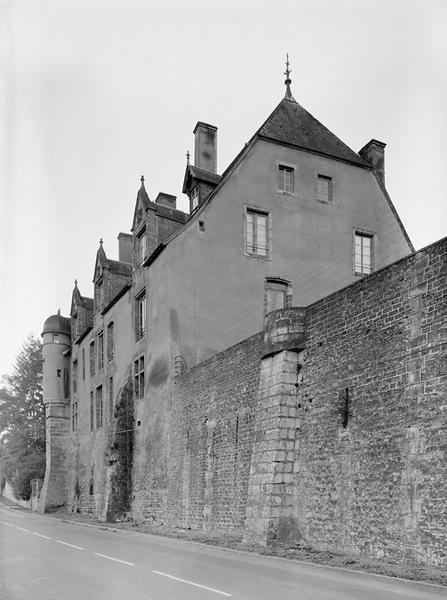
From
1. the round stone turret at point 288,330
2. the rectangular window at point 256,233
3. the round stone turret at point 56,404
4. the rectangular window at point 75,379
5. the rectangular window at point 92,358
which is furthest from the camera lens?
the round stone turret at point 56,404

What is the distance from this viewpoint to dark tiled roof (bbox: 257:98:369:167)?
90.3 ft

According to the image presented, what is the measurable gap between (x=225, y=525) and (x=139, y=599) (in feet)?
35.9

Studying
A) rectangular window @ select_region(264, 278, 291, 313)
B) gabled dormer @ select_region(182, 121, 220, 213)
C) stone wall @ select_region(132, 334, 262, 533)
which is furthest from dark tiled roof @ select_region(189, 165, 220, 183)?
stone wall @ select_region(132, 334, 262, 533)

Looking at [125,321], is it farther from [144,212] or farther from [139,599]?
[139,599]

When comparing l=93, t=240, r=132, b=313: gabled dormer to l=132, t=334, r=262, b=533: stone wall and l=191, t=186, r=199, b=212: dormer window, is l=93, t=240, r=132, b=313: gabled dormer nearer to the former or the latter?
l=191, t=186, r=199, b=212: dormer window

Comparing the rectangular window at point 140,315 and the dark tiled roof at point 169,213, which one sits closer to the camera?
the dark tiled roof at point 169,213

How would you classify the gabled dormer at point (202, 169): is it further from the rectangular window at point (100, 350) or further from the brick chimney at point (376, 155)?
the rectangular window at point (100, 350)

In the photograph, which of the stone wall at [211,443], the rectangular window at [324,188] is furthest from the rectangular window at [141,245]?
the rectangular window at [324,188]

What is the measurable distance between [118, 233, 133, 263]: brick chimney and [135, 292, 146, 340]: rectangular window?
10.9m

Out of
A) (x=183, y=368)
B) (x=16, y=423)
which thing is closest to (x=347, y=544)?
(x=183, y=368)

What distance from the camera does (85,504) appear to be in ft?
128

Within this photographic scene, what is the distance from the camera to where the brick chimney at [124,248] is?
134ft

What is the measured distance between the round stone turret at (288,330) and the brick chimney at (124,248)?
25039 millimetres

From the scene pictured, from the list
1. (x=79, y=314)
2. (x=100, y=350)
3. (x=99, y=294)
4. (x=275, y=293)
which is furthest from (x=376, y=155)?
(x=79, y=314)
